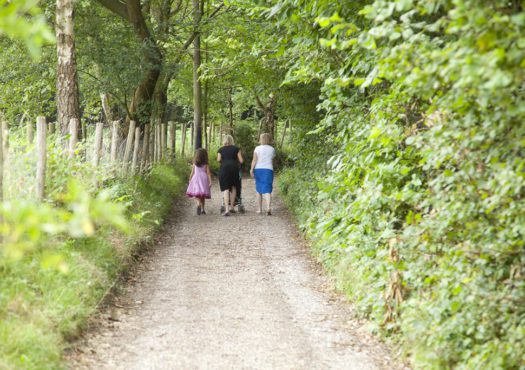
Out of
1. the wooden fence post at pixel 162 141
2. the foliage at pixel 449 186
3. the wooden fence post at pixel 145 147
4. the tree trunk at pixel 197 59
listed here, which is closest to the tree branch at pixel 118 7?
the wooden fence post at pixel 145 147

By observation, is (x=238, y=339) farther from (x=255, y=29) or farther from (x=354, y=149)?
(x=255, y=29)

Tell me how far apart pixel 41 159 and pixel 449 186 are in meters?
5.06

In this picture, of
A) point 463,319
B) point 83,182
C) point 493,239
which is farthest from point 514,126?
point 83,182

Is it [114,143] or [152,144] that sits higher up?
[114,143]

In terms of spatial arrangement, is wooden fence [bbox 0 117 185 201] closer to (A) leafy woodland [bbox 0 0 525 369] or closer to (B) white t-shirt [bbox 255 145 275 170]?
(A) leafy woodland [bbox 0 0 525 369]

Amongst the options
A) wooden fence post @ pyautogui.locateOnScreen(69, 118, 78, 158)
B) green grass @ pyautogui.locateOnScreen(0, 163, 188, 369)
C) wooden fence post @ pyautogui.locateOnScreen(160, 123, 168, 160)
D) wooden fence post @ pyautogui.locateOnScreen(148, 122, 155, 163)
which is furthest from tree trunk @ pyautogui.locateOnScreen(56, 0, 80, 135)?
wooden fence post @ pyautogui.locateOnScreen(160, 123, 168, 160)

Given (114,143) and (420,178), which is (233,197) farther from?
(420,178)

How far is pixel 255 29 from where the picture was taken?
1358 cm

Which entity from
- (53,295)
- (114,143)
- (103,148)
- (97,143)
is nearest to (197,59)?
(103,148)

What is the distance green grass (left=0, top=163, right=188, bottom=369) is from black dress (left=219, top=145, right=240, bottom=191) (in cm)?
532

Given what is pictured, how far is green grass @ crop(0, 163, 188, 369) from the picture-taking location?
511 cm

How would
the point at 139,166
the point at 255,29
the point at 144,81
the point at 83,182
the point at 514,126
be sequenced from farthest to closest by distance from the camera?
the point at 144,81
the point at 139,166
the point at 255,29
the point at 83,182
the point at 514,126

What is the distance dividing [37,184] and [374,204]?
13.7ft

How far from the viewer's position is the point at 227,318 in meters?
7.03
